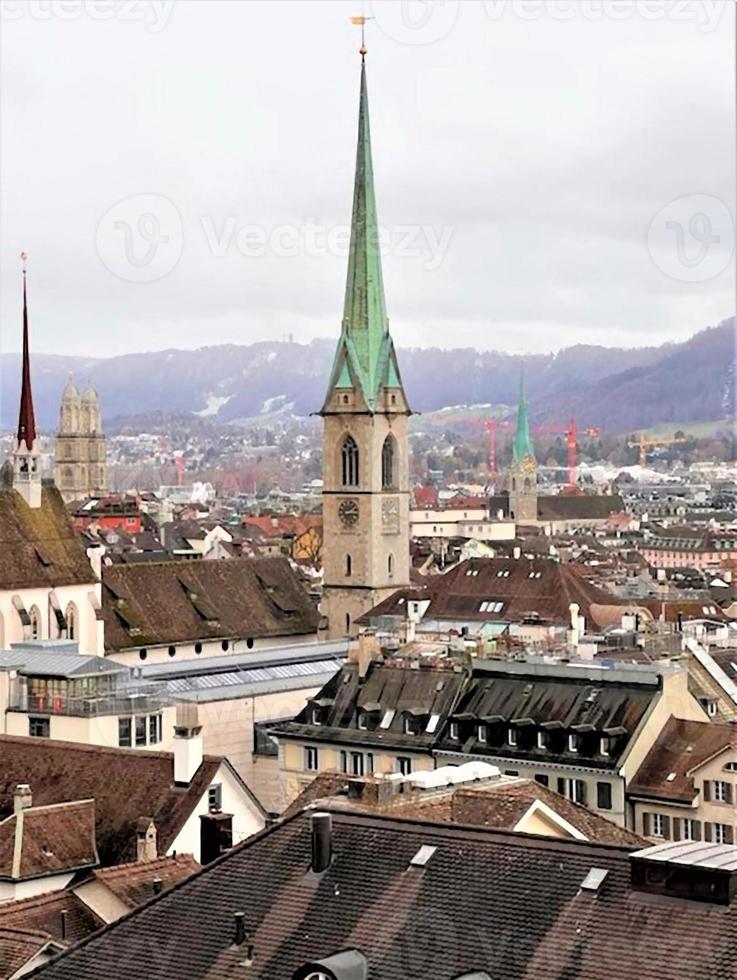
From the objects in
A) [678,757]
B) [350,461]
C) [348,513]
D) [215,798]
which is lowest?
[678,757]

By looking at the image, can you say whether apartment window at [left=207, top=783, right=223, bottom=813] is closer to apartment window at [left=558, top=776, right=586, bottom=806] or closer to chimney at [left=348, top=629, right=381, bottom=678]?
apartment window at [left=558, top=776, right=586, bottom=806]

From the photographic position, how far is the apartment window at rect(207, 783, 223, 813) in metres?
36.1

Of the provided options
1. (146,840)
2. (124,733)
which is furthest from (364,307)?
(146,840)

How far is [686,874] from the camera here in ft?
67.7

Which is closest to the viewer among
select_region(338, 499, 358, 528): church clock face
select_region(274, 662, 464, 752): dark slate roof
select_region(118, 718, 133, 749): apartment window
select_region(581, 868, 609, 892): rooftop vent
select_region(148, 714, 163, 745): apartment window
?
select_region(581, 868, 609, 892): rooftop vent

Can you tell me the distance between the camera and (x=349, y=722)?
2106 inches

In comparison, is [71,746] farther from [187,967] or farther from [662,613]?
[662,613]

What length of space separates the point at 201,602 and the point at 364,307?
83.1 feet

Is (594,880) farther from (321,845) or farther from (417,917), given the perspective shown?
(321,845)

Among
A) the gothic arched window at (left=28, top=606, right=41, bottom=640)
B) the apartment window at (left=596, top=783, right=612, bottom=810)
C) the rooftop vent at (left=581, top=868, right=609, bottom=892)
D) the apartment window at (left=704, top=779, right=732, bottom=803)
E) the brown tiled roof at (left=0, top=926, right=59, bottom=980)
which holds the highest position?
the rooftop vent at (left=581, top=868, right=609, bottom=892)

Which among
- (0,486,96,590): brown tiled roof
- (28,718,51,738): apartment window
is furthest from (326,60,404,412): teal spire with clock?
(28,718,51,738): apartment window

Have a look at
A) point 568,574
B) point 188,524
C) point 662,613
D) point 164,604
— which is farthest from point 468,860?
point 188,524

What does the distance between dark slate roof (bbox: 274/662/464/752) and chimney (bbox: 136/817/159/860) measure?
17037 millimetres

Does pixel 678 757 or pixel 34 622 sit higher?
pixel 34 622
